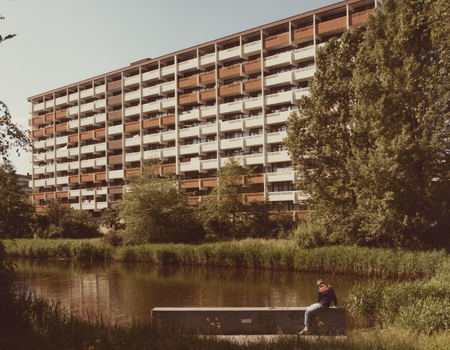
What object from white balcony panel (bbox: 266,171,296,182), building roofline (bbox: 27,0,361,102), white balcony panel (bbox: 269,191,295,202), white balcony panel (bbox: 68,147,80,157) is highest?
building roofline (bbox: 27,0,361,102)

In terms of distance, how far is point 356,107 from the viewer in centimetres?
3158

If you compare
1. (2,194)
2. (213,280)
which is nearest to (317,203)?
(213,280)

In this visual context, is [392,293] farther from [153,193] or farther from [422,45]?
[153,193]

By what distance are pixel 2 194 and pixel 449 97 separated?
2527 cm

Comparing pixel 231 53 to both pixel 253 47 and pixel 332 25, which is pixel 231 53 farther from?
pixel 332 25

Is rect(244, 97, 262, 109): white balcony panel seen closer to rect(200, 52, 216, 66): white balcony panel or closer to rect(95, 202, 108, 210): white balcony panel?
rect(200, 52, 216, 66): white balcony panel

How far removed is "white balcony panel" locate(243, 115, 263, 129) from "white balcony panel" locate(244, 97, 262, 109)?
1458 mm

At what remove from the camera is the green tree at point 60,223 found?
5594cm

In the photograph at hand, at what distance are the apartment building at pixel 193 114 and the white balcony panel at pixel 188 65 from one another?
0.14m

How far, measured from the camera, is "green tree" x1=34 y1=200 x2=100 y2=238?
184 feet

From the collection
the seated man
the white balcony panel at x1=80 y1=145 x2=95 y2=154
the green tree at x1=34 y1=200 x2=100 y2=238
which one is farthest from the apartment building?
the seated man

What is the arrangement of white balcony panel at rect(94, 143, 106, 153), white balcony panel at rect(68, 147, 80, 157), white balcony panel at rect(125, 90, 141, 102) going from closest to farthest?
white balcony panel at rect(125, 90, 141, 102) < white balcony panel at rect(94, 143, 106, 153) < white balcony panel at rect(68, 147, 80, 157)

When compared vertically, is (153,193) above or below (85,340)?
above

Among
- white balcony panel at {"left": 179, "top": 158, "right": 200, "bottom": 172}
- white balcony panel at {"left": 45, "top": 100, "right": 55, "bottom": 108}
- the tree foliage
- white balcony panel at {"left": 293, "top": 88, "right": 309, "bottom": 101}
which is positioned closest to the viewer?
the tree foliage
